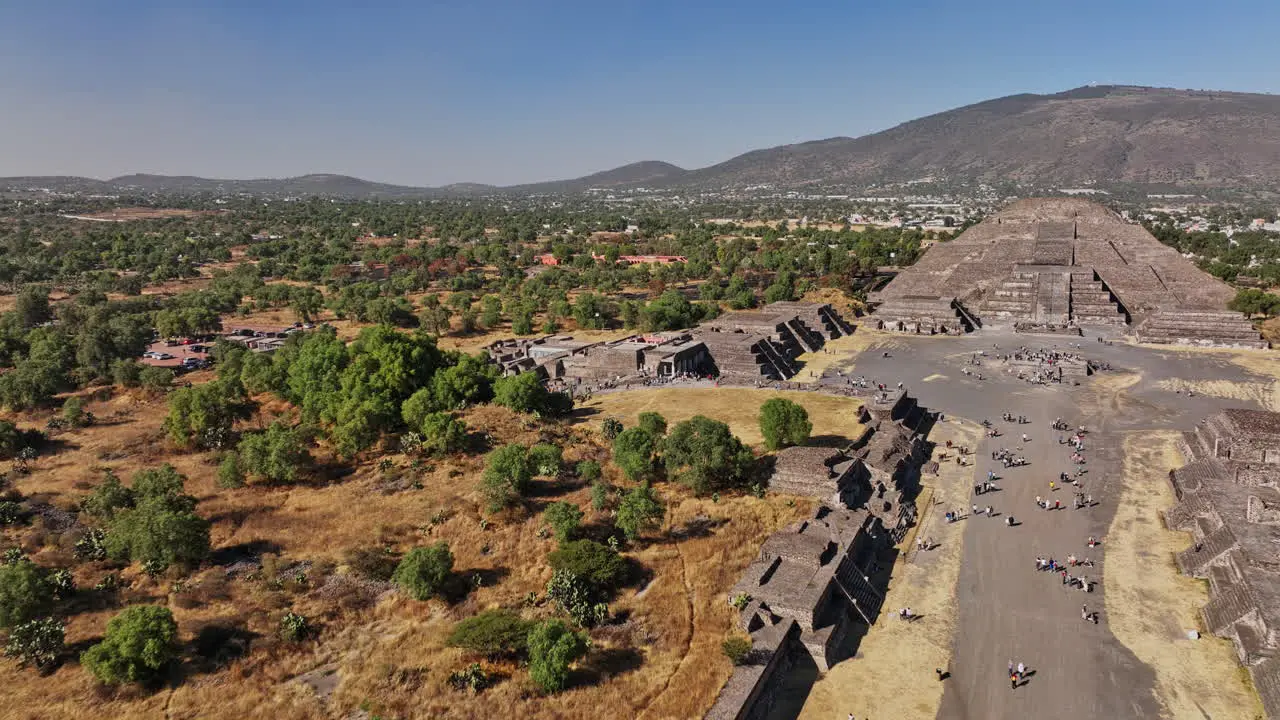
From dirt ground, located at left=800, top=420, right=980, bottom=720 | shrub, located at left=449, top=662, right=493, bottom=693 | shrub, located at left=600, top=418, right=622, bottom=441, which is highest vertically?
shrub, located at left=600, top=418, right=622, bottom=441

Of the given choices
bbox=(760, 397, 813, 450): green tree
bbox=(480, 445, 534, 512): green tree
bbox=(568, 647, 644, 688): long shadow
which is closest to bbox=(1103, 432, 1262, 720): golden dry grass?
bbox=(760, 397, 813, 450): green tree

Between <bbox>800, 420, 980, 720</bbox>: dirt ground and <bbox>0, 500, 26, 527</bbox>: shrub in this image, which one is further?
<bbox>0, 500, 26, 527</bbox>: shrub

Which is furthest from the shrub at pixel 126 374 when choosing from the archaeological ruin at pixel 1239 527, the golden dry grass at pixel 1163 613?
the archaeological ruin at pixel 1239 527

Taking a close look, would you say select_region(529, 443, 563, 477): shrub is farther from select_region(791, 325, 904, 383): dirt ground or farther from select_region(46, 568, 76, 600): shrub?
select_region(791, 325, 904, 383): dirt ground

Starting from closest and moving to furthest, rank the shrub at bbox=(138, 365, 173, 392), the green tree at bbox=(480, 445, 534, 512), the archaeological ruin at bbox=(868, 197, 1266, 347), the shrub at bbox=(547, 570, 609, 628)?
the shrub at bbox=(547, 570, 609, 628) < the green tree at bbox=(480, 445, 534, 512) < the shrub at bbox=(138, 365, 173, 392) < the archaeological ruin at bbox=(868, 197, 1266, 347)

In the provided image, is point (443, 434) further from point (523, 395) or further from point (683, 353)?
point (683, 353)
